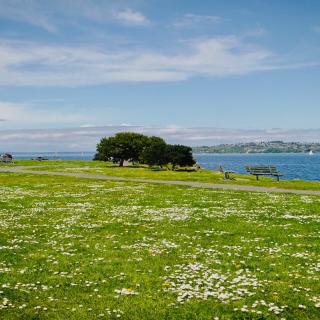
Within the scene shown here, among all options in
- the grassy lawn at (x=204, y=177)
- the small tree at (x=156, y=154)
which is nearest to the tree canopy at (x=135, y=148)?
the small tree at (x=156, y=154)

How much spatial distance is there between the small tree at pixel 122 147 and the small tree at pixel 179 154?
16099mm

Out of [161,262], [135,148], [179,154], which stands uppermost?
[135,148]

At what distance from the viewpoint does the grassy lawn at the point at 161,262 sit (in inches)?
508

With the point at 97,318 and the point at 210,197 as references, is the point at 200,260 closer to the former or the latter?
the point at 97,318

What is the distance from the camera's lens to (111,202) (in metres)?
37.5

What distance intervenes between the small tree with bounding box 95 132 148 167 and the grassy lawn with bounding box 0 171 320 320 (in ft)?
266

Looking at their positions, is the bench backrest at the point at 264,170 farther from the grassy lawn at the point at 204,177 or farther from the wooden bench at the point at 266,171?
the grassy lawn at the point at 204,177

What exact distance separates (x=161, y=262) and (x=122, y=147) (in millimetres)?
98192

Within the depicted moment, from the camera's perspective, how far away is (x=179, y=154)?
327 ft

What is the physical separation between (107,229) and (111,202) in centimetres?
1259

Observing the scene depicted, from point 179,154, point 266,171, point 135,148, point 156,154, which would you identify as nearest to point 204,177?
point 266,171

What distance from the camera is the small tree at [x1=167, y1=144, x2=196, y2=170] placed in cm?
9975

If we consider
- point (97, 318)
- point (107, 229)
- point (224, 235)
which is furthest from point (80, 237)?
point (97, 318)

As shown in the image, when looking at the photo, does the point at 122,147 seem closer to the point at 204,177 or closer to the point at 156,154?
the point at 156,154
